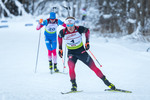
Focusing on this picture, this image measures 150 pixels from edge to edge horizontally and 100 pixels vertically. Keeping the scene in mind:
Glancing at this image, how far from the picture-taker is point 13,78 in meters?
5.87

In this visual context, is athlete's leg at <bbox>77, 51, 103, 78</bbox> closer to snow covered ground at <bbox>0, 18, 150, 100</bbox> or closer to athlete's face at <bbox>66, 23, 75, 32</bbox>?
snow covered ground at <bbox>0, 18, 150, 100</bbox>

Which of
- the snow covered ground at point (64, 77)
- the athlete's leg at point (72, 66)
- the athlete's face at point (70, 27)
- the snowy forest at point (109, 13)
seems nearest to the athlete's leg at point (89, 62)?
the athlete's leg at point (72, 66)

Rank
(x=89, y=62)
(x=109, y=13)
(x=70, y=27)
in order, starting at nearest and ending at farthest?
(x=89, y=62) < (x=70, y=27) < (x=109, y=13)

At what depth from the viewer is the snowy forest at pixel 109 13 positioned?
48.8 feet

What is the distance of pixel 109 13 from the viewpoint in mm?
22641

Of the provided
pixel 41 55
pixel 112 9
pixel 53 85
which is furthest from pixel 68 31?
pixel 112 9

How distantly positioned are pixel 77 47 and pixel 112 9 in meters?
19.0

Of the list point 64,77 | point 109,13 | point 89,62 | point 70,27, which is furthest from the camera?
point 109,13

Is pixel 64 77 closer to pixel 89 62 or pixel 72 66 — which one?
pixel 72 66

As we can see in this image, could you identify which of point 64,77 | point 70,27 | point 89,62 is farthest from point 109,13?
point 89,62

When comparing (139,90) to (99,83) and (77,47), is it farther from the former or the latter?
(77,47)

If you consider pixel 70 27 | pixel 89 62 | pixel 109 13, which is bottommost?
pixel 89 62

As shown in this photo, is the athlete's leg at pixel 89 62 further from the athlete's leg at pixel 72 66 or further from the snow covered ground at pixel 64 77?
the snow covered ground at pixel 64 77

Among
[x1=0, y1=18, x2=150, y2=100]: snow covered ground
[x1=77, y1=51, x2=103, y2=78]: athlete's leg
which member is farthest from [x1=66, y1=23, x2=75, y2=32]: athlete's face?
[x1=0, y1=18, x2=150, y2=100]: snow covered ground
